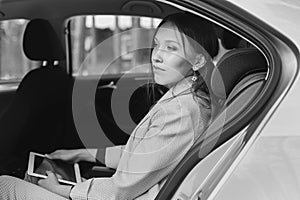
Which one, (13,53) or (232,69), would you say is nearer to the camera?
(232,69)

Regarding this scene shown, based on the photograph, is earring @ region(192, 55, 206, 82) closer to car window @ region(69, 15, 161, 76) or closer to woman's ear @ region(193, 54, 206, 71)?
woman's ear @ region(193, 54, 206, 71)

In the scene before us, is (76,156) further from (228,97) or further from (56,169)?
(228,97)

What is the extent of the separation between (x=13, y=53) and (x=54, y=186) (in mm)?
1476

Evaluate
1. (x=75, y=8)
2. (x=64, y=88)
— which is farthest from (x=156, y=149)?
(x=64, y=88)

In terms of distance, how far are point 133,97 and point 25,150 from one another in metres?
0.56

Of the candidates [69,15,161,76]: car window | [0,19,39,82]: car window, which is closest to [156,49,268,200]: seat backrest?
[69,15,161,76]: car window

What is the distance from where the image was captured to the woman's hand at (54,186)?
1.83 meters

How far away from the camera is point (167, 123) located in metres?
1.69

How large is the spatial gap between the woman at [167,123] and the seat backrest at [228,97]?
0.25 feet

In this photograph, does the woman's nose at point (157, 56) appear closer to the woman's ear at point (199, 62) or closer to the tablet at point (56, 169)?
the woman's ear at point (199, 62)

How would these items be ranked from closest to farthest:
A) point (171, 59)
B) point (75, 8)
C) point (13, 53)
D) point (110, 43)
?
point (171, 59) < point (110, 43) < point (75, 8) < point (13, 53)

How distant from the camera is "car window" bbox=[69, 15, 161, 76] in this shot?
264 cm

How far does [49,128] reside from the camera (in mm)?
2949

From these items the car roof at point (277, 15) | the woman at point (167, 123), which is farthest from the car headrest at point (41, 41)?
the car roof at point (277, 15)
